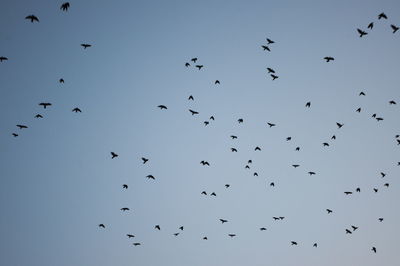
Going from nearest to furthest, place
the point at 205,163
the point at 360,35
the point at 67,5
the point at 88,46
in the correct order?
1. the point at 67,5
2. the point at 360,35
3. the point at 88,46
4. the point at 205,163

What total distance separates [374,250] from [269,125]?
13.1 meters

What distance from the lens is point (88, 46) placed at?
27.9m

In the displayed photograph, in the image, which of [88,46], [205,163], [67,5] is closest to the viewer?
[67,5]

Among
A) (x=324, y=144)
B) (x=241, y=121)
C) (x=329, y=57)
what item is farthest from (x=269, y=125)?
(x=329, y=57)

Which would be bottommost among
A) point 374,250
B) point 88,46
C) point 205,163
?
point 374,250

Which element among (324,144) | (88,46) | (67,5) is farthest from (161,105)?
(324,144)

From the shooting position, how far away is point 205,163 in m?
32.8

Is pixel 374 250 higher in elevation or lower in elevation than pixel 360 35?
lower

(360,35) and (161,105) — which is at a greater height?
(360,35)

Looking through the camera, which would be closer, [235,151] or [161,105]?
[161,105]

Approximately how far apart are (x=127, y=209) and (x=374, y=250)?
67.6 ft

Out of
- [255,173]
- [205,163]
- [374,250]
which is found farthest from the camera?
[255,173]

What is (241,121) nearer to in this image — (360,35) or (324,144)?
(324,144)

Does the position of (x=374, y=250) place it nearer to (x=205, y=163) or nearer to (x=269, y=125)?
(x=269, y=125)
